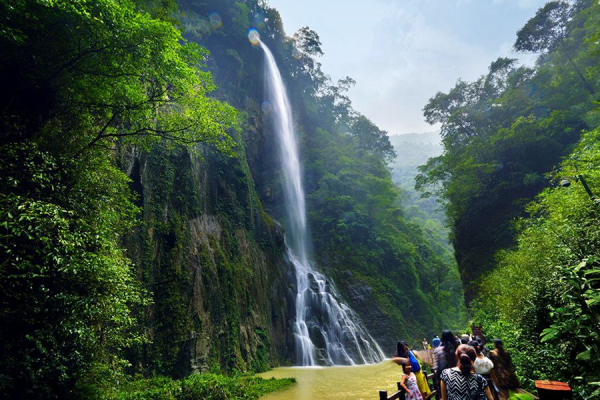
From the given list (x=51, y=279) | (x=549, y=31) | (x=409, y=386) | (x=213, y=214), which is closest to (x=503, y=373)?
(x=409, y=386)

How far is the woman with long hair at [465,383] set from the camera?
11.0 ft

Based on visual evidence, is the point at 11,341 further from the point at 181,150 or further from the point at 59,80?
the point at 181,150

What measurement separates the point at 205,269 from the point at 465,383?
42.6ft

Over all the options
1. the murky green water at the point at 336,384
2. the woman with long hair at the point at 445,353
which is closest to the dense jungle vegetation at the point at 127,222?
the murky green water at the point at 336,384

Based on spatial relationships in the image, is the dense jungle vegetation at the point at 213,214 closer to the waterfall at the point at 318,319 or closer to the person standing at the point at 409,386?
the waterfall at the point at 318,319

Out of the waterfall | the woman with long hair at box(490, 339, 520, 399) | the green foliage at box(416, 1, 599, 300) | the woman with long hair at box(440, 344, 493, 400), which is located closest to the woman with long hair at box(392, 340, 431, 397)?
the woman with long hair at box(490, 339, 520, 399)

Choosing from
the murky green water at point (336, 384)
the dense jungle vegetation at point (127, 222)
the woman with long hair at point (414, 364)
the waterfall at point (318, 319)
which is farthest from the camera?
the waterfall at point (318, 319)

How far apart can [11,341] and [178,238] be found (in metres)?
7.97

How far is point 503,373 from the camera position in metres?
5.98

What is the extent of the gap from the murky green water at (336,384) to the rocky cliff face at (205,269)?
286cm

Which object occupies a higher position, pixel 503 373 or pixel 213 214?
pixel 213 214

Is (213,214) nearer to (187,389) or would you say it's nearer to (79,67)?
(187,389)

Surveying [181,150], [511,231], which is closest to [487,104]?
[511,231]

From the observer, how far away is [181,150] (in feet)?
52.2
